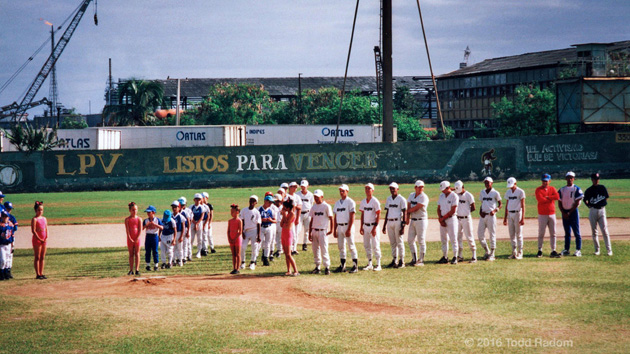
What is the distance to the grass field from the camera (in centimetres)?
968

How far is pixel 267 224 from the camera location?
674 inches

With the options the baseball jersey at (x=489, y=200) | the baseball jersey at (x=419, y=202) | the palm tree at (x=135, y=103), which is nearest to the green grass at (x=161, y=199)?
the baseball jersey at (x=489, y=200)

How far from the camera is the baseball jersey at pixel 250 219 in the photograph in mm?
16438

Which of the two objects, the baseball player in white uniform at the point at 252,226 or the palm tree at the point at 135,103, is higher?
the palm tree at the point at 135,103

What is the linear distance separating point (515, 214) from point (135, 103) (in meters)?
70.6

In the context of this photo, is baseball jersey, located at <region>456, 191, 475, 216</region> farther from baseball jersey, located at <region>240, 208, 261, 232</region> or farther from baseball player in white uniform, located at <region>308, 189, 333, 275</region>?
baseball jersey, located at <region>240, 208, 261, 232</region>

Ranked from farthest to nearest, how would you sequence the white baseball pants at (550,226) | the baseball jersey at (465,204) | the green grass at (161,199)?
1. the green grass at (161,199)
2. the white baseball pants at (550,226)
3. the baseball jersey at (465,204)

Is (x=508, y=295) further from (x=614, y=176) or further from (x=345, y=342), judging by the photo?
(x=614, y=176)

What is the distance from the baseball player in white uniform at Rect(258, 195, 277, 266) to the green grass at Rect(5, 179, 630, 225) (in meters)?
12.0

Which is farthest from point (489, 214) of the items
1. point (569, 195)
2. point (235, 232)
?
point (235, 232)

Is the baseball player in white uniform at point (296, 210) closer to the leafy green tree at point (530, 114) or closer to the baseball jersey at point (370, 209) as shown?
the baseball jersey at point (370, 209)

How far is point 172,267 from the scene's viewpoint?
17.3 meters

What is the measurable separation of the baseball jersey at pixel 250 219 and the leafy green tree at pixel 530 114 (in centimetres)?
6682

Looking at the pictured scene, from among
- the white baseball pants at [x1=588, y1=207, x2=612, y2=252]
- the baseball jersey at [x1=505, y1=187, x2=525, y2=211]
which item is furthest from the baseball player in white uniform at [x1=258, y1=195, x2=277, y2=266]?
the white baseball pants at [x1=588, y1=207, x2=612, y2=252]
